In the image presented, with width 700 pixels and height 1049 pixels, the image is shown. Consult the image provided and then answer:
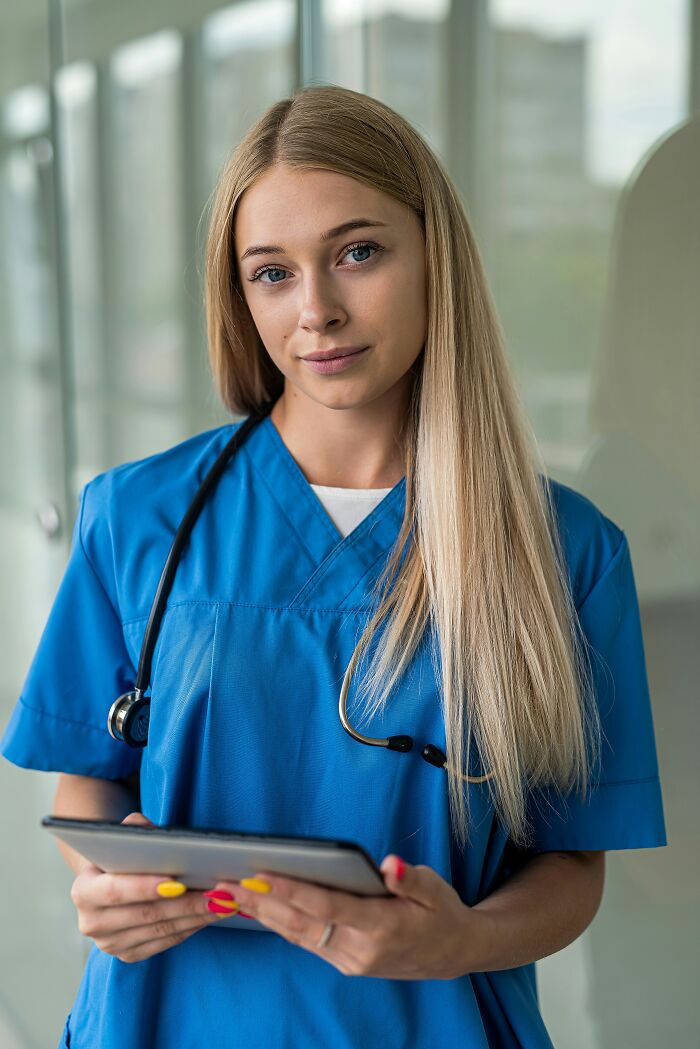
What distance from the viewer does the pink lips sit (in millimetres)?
1006

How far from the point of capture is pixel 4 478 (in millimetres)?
2100

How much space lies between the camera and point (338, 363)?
3.30 ft

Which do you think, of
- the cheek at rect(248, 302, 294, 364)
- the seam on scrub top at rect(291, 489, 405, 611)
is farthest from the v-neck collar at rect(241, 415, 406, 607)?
the cheek at rect(248, 302, 294, 364)

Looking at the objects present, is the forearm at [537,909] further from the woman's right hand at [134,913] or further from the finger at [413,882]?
the woman's right hand at [134,913]

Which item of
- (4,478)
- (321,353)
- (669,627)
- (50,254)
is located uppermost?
(50,254)

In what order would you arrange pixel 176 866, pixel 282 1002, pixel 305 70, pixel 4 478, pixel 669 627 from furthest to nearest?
pixel 4 478, pixel 305 70, pixel 669 627, pixel 282 1002, pixel 176 866

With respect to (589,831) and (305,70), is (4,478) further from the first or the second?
(589,831)

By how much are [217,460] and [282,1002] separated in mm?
501

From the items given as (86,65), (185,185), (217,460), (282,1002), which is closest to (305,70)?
(185,185)

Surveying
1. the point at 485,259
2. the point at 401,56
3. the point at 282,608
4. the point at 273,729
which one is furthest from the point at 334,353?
the point at 401,56

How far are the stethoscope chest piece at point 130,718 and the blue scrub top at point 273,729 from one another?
2 cm

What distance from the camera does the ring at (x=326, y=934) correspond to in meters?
0.82

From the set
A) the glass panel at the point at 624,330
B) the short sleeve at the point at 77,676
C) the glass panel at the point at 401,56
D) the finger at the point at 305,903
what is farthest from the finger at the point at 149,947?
the glass panel at the point at 401,56

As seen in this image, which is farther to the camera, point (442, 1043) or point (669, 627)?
point (669, 627)
